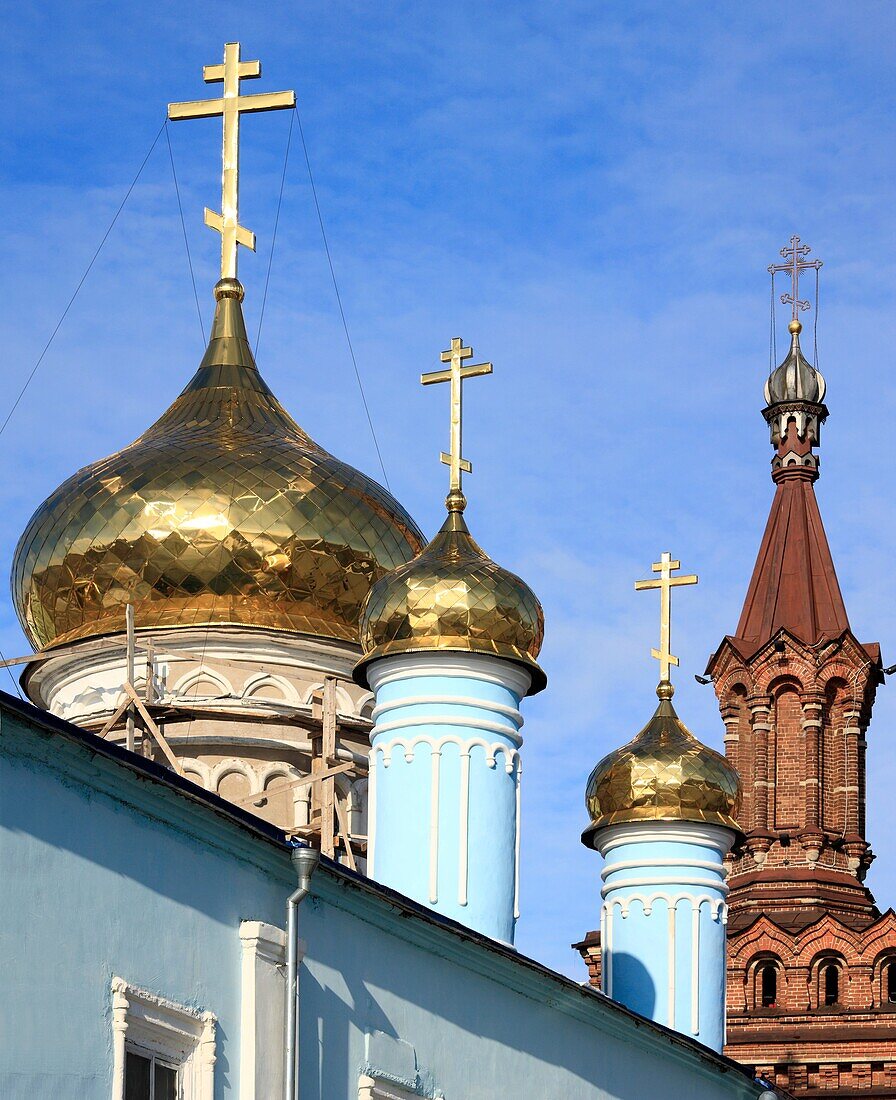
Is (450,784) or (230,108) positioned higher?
(230,108)

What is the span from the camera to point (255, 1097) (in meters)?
10.3

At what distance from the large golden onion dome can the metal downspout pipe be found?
7.57m

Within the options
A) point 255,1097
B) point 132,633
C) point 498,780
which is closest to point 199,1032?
point 255,1097

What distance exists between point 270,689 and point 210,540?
105 cm

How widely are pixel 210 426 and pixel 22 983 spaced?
33.6ft

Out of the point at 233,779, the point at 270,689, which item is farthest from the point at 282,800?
the point at 270,689

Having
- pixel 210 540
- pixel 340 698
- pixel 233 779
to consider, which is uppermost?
pixel 210 540

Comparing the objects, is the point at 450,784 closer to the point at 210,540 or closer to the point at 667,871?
the point at 210,540

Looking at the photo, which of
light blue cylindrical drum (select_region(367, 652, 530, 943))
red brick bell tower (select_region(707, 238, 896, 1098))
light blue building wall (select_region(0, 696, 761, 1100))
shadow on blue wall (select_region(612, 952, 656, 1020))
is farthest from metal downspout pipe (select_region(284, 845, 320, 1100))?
red brick bell tower (select_region(707, 238, 896, 1098))

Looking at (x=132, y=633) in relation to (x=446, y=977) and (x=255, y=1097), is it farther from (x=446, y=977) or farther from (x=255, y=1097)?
(x=255, y=1097)

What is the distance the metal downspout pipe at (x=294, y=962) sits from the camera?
34.2 feet

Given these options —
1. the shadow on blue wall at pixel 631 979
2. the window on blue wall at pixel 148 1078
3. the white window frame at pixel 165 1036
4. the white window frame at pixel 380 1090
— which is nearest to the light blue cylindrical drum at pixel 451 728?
the white window frame at pixel 380 1090

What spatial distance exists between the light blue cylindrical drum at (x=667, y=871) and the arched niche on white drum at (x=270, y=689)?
246cm

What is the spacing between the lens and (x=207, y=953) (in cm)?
1025
